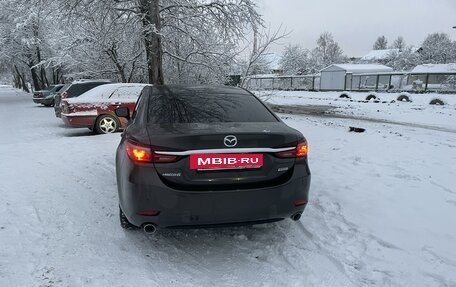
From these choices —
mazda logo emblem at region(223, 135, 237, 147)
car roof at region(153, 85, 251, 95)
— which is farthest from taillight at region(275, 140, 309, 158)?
car roof at region(153, 85, 251, 95)

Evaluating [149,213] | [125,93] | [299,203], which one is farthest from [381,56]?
[149,213]

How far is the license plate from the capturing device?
3.06m

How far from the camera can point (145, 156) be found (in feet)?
10.2

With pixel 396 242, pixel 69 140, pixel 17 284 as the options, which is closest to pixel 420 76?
pixel 69 140

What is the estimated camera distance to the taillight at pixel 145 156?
3.06 metres

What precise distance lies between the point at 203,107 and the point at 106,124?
8.00 m

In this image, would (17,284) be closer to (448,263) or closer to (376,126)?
(448,263)

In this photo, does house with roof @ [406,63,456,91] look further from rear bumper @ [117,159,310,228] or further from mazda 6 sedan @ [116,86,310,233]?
rear bumper @ [117,159,310,228]

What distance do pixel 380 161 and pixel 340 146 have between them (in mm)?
1454

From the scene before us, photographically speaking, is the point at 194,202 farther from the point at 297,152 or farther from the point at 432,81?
the point at 432,81

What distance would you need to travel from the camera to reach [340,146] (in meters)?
8.03

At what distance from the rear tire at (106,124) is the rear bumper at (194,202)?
8264mm

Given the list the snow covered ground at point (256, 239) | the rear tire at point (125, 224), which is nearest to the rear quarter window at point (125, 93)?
the snow covered ground at point (256, 239)

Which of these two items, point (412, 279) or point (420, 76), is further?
point (420, 76)
